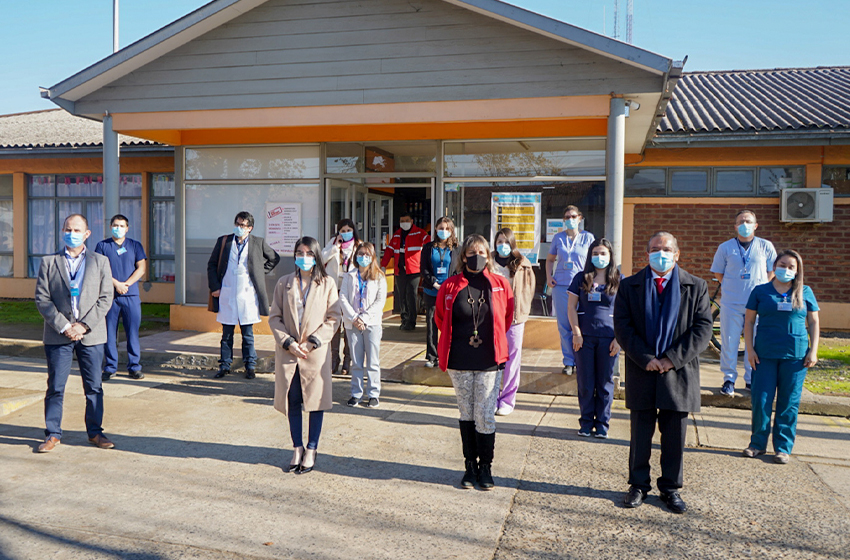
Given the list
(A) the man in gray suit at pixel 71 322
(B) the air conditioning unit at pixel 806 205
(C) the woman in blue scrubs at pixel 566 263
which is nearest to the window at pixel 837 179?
(B) the air conditioning unit at pixel 806 205

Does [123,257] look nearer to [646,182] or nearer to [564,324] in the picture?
[564,324]

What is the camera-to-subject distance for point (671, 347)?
184 inches

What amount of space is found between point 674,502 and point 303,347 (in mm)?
2855

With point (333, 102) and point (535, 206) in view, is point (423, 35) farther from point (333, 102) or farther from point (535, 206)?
point (535, 206)

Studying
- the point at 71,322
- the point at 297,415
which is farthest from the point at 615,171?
the point at 71,322

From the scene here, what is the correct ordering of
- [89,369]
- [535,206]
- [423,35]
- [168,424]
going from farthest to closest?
[535,206], [423,35], [168,424], [89,369]

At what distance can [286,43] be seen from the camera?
9.41 metres

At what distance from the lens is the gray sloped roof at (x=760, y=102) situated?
11.3m

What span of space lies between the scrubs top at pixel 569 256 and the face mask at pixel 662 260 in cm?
346

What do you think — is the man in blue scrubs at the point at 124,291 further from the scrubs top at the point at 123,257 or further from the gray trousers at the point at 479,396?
the gray trousers at the point at 479,396

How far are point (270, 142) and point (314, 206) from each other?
127cm

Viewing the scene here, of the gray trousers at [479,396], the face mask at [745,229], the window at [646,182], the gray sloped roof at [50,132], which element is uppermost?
the gray sloped roof at [50,132]

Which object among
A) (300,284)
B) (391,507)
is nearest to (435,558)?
(391,507)

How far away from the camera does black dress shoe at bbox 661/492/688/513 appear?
4551 mm
